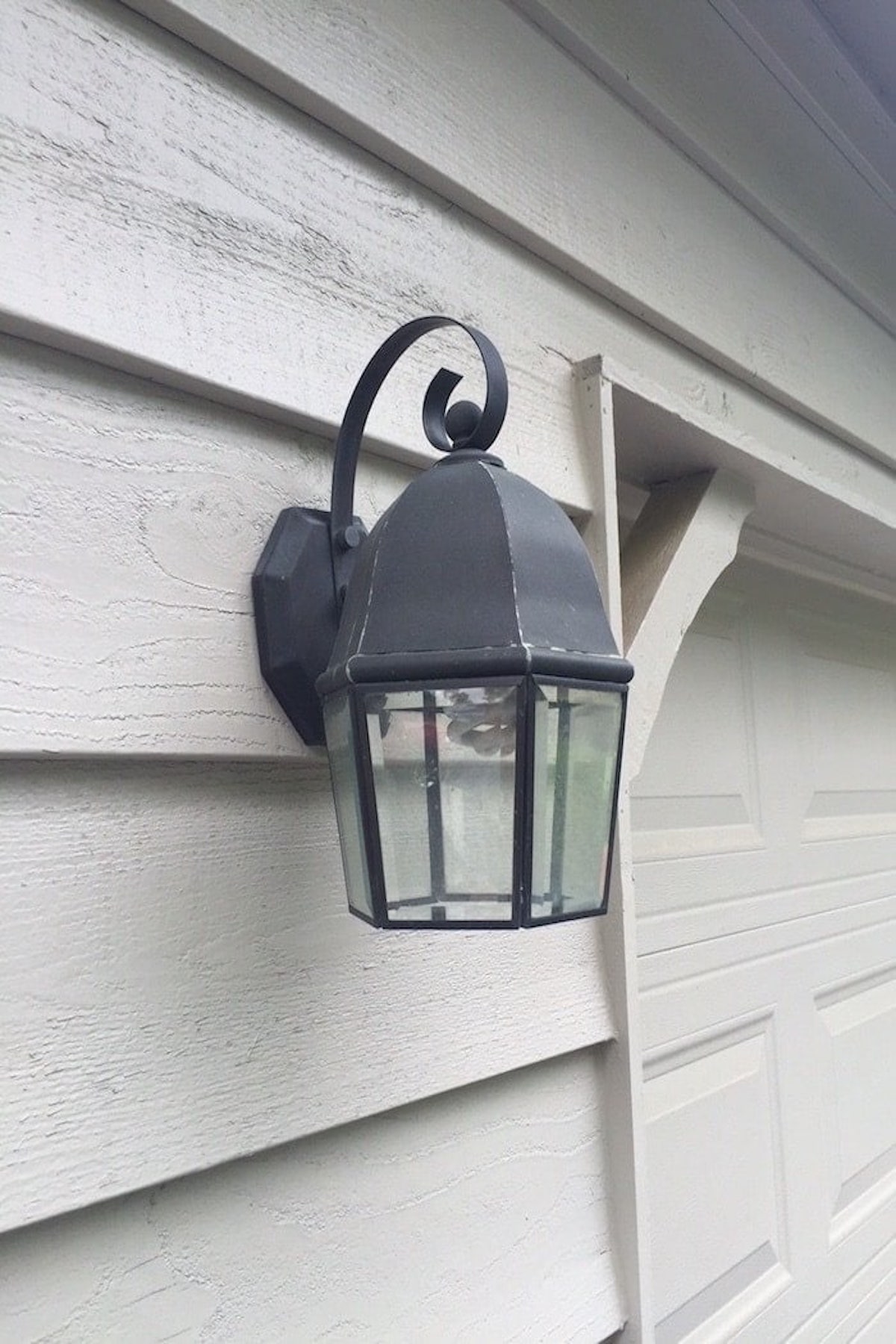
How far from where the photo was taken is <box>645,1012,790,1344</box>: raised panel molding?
1047 millimetres

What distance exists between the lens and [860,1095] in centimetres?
148

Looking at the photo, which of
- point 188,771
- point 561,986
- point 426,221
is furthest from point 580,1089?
point 426,221

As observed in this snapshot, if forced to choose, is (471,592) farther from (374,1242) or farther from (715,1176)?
(715,1176)

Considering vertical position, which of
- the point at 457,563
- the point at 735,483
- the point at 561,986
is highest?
the point at 735,483

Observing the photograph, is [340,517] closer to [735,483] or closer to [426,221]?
[426,221]

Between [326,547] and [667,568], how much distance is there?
1.35 feet

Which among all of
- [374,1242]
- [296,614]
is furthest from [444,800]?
[374,1242]

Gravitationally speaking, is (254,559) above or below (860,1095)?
above

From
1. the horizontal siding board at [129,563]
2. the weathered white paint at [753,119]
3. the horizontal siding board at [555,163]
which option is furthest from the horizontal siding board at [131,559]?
the weathered white paint at [753,119]

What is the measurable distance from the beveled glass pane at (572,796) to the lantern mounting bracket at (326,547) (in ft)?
0.49

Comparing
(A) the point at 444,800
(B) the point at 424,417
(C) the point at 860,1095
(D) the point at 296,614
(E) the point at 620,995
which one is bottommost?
(C) the point at 860,1095

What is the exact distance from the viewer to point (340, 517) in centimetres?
60

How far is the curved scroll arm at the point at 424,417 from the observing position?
555 mm

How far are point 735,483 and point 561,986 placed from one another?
543mm
